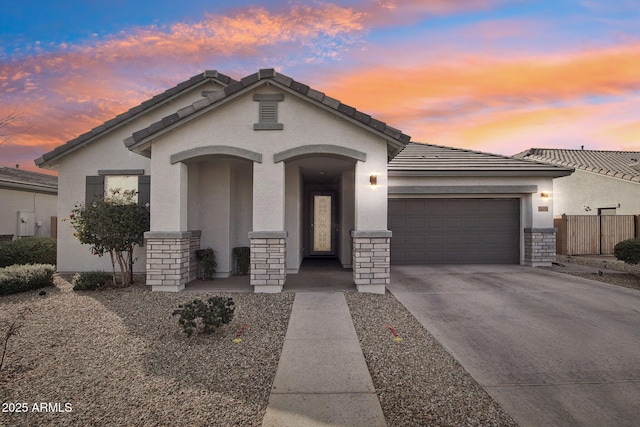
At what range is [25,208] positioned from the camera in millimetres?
13891

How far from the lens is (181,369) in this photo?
3.79 meters

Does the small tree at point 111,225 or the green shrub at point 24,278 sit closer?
the green shrub at point 24,278

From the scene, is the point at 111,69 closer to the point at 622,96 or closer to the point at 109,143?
the point at 109,143

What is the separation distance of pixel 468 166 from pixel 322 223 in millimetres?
5993

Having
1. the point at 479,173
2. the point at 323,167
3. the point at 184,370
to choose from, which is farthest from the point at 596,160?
the point at 184,370

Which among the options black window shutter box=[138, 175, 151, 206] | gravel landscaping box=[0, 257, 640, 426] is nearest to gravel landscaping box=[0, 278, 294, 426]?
gravel landscaping box=[0, 257, 640, 426]

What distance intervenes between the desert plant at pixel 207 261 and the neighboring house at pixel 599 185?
50.5 feet

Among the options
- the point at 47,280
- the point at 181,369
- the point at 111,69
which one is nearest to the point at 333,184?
the point at 111,69

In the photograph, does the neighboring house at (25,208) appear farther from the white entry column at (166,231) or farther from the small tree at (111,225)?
the white entry column at (166,231)

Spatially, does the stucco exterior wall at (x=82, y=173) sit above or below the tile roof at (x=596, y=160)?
below

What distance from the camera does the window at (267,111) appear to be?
7.43m

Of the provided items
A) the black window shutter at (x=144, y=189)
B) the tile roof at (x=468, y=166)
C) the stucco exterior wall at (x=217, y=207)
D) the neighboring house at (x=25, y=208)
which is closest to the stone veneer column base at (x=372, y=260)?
the stucco exterior wall at (x=217, y=207)

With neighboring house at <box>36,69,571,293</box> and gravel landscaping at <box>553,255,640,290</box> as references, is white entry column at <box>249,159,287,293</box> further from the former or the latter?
gravel landscaping at <box>553,255,640,290</box>

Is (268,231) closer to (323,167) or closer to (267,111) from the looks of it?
(267,111)
